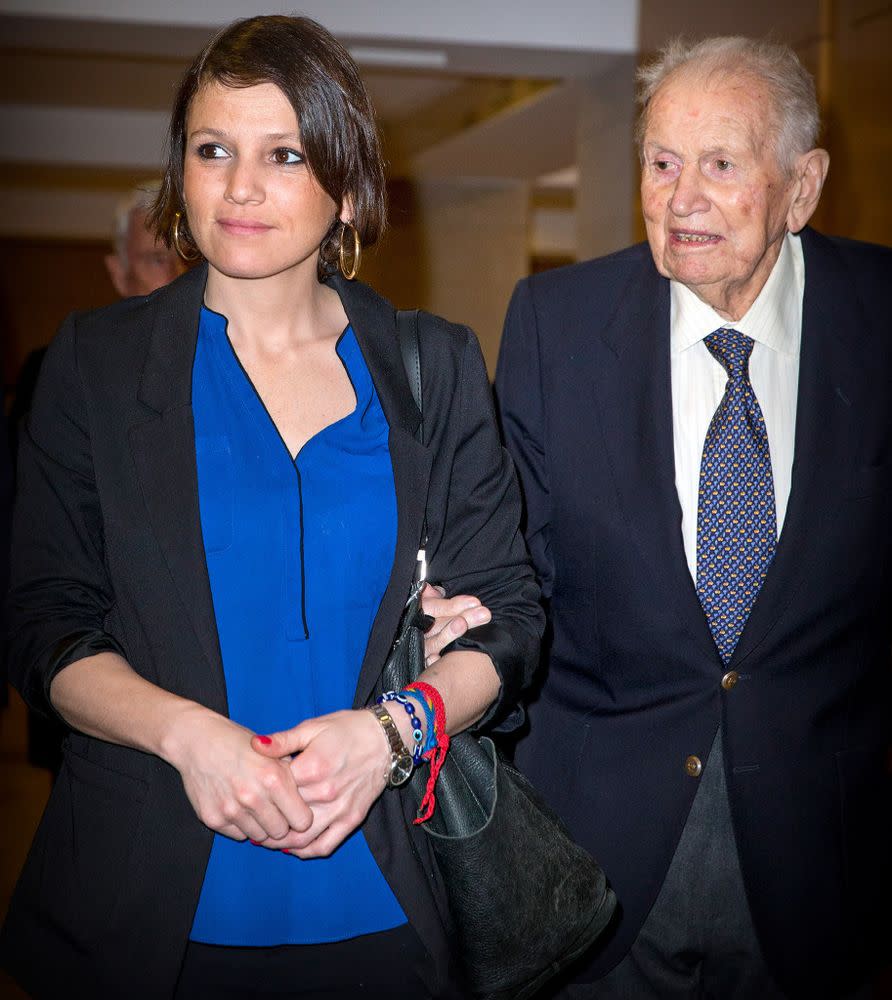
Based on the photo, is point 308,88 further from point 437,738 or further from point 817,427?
point 817,427

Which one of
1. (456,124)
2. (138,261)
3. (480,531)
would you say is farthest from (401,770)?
(456,124)

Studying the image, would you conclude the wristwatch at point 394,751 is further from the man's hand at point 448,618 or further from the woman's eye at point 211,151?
the woman's eye at point 211,151

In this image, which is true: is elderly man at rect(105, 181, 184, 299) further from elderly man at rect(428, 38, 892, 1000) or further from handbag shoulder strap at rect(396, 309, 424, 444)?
handbag shoulder strap at rect(396, 309, 424, 444)

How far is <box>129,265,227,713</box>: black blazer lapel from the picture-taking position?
5.05 ft

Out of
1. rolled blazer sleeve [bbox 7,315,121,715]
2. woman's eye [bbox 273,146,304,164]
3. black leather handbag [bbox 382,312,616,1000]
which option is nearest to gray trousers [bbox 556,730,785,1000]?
black leather handbag [bbox 382,312,616,1000]

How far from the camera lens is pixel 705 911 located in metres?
2.13

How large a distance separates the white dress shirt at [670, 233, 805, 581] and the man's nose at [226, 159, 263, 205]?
88cm

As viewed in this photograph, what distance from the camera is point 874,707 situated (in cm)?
219

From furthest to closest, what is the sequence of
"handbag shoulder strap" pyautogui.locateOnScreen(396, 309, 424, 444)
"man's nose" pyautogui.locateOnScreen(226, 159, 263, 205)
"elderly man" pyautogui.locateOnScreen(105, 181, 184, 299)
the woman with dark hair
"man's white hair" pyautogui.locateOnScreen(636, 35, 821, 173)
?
"elderly man" pyautogui.locateOnScreen(105, 181, 184, 299), "man's white hair" pyautogui.locateOnScreen(636, 35, 821, 173), "handbag shoulder strap" pyautogui.locateOnScreen(396, 309, 424, 444), "man's nose" pyautogui.locateOnScreen(226, 159, 263, 205), the woman with dark hair

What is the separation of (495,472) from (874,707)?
91 centimetres

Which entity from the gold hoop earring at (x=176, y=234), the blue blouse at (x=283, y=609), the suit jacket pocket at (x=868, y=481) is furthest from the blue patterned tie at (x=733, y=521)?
the gold hoop earring at (x=176, y=234)

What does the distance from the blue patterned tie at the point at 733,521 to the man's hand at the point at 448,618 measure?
21.9 inches

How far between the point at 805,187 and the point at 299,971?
5.35ft

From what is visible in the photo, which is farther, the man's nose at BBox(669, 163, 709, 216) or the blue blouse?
the man's nose at BBox(669, 163, 709, 216)
